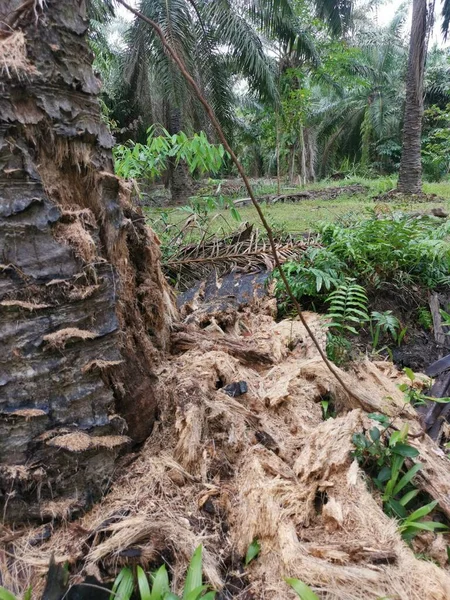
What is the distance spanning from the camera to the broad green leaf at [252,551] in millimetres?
1095

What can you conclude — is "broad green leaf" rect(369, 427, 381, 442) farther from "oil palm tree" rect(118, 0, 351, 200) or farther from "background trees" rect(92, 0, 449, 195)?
"oil palm tree" rect(118, 0, 351, 200)

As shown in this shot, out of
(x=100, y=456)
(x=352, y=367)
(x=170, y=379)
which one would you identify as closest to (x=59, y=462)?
(x=100, y=456)

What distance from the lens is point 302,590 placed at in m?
0.92

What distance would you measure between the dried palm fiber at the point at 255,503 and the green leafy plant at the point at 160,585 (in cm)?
4

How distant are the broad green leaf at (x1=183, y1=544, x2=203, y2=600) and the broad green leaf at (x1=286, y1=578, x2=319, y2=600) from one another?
0.76 ft

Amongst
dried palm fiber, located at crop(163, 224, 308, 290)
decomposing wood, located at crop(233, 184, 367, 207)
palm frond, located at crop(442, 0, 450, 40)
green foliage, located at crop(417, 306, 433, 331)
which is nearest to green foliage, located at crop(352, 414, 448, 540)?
green foliage, located at crop(417, 306, 433, 331)

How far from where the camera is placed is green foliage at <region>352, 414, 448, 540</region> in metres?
1.20

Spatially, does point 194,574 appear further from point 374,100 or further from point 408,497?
point 374,100

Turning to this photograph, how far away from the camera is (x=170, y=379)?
158 centimetres

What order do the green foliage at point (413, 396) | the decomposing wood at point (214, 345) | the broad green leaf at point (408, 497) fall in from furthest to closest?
the decomposing wood at point (214, 345)
the green foliage at point (413, 396)
the broad green leaf at point (408, 497)

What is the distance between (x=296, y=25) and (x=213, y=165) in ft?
27.1

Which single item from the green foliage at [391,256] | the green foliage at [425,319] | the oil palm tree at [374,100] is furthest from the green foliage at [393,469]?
the oil palm tree at [374,100]

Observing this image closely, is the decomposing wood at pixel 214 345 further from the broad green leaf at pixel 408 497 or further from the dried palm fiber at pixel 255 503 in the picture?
the broad green leaf at pixel 408 497

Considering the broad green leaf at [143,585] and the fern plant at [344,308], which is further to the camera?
the fern plant at [344,308]
